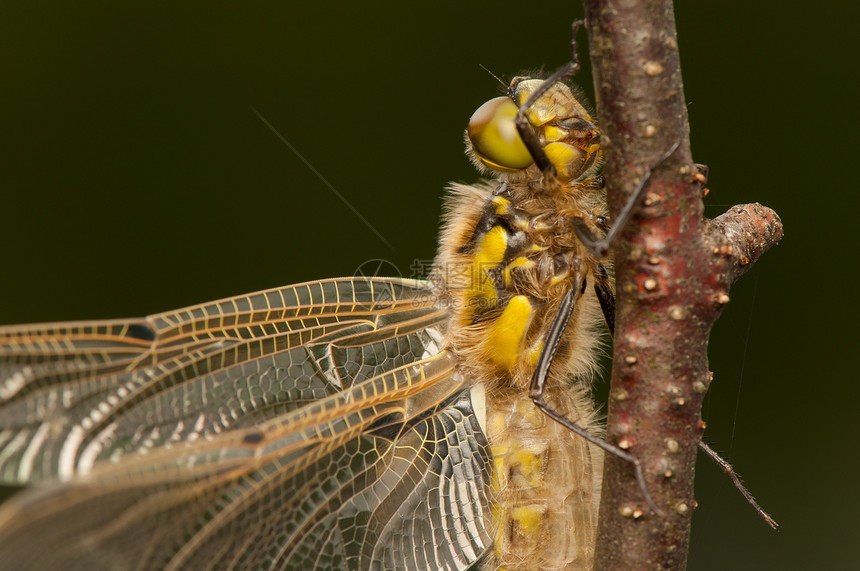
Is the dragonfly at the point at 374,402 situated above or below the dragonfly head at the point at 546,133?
below

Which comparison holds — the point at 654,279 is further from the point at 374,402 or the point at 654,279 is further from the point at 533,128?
the point at 374,402

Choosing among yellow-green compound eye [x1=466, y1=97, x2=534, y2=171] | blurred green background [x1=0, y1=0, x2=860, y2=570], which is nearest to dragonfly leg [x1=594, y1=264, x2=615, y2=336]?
yellow-green compound eye [x1=466, y1=97, x2=534, y2=171]

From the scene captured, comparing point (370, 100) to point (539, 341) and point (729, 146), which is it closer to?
point (729, 146)

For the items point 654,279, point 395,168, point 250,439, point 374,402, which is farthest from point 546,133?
point 395,168

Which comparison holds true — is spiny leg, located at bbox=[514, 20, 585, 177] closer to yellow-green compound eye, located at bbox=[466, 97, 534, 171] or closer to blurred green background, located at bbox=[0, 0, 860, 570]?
yellow-green compound eye, located at bbox=[466, 97, 534, 171]

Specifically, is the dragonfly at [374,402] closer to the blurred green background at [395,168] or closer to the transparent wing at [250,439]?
the transparent wing at [250,439]

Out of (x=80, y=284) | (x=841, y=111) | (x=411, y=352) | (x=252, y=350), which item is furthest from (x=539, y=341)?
(x=80, y=284)

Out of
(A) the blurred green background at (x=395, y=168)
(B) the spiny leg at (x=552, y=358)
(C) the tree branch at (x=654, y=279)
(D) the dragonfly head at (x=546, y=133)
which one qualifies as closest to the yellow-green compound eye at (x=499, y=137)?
(D) the dragonfly head at (x=546, y=133)
